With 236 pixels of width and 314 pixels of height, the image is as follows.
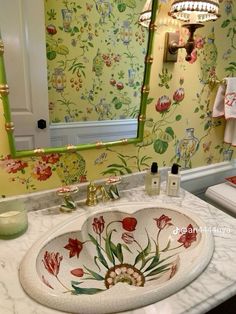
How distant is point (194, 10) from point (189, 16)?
6 cm

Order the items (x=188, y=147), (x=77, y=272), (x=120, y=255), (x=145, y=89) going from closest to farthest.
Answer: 1. (x=77, y=272)
2. (x=120, y=255)
3. (x=145, y=89)
4. (x=188, y=147)

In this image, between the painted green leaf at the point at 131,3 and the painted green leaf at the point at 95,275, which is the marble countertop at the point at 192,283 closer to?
the painted green leaf at the point at 95,275

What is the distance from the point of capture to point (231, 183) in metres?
1.17

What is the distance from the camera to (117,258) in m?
0.81

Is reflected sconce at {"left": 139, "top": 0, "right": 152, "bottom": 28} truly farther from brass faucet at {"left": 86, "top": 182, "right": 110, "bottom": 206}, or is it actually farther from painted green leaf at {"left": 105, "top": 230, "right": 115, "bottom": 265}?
painted green leaf at {"left": 105, "top": 230, "right": 115, "bottom": 265}

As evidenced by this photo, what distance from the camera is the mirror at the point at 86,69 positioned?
751mm

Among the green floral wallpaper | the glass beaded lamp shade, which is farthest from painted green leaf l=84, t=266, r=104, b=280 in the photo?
the glass beaded lamp shade

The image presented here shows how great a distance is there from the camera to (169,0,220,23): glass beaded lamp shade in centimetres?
84

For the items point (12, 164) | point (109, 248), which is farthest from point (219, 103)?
point (12, 164)

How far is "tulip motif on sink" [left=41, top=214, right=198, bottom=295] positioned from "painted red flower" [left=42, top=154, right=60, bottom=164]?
241 mm

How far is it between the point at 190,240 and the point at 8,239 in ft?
1.78

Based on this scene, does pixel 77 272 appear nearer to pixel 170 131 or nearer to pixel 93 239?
pixel 93 239

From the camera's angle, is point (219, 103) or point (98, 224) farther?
point (219, 103)

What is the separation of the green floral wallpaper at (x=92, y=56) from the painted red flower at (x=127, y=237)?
0.41 metres
